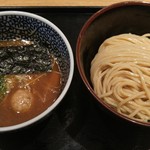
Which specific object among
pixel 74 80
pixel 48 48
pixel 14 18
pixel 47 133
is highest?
pixel 14 18

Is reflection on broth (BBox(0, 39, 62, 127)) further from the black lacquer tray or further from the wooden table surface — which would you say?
the wooden table surface

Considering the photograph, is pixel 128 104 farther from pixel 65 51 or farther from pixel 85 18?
pixel 85 18

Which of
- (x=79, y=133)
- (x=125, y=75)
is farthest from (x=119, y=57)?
(x=79, y=133)

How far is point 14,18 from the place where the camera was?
1360mm

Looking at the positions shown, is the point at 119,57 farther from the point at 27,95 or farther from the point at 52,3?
the point at 52,3

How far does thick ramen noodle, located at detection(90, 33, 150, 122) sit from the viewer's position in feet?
4.05

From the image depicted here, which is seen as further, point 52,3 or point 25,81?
→ point 52,3

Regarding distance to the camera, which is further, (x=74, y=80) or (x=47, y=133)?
(x=74, y=80)

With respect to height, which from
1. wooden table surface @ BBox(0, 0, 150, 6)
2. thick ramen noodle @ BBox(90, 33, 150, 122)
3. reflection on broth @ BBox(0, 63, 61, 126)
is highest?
wooden table surface @ BBox(0, 0, 150, 6)

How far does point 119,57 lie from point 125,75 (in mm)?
86

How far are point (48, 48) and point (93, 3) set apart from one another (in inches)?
17.5

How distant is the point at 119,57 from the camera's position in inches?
51.9

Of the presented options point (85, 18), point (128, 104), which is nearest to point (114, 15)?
point (85, 18)

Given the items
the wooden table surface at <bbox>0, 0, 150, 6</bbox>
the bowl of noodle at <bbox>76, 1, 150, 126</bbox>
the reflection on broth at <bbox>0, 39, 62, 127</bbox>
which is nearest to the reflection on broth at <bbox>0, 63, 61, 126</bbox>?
the reflection on broth at <bbox>0, 39, 62, 127</bbox>
